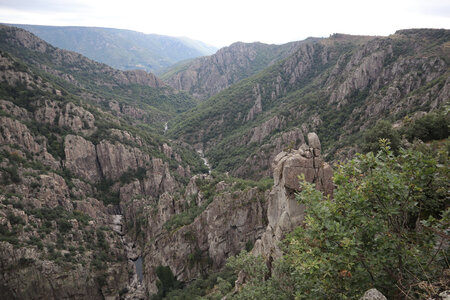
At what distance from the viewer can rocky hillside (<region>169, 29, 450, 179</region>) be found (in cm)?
7850

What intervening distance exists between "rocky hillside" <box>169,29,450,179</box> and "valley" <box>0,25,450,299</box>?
0.76m

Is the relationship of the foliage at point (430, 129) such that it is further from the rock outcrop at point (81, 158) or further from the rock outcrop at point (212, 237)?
the rock outcrop at point (81, 158)

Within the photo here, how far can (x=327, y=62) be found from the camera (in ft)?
563

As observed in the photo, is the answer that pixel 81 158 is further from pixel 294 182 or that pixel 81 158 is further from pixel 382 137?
pixel 382 137

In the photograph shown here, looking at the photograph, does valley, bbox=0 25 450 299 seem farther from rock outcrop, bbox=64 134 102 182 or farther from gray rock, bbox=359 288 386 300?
rock outcrop, bbox=64 134 102 182

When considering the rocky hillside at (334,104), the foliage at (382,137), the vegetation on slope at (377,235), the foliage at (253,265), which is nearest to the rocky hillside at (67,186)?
the rocky hillside at (334,104)

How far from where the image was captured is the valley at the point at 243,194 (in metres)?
7.91

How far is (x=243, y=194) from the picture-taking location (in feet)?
169

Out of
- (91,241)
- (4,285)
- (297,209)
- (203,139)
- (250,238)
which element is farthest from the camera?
(203,139)

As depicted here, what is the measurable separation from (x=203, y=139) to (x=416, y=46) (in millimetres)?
108678

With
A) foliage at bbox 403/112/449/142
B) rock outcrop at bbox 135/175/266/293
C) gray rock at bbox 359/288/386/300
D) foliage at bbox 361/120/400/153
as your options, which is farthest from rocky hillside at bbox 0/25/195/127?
gray rock at bbox 359/288/386/300

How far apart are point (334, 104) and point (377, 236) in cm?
10810

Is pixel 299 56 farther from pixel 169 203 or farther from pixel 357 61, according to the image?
pixel 169 203

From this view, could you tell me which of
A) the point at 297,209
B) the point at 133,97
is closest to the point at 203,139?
the point at 133,97
